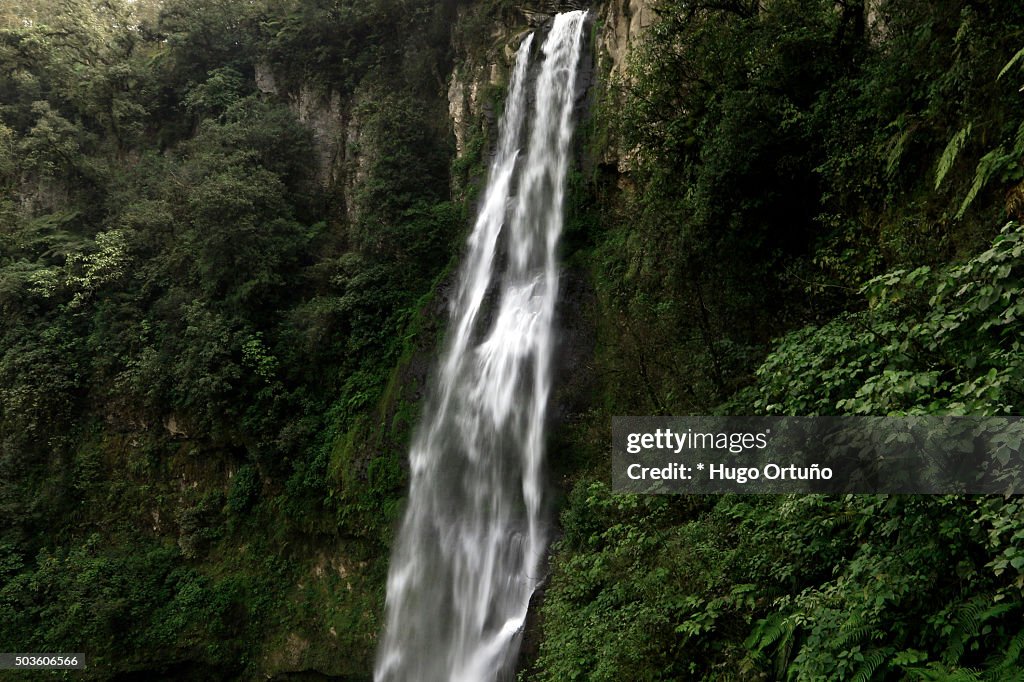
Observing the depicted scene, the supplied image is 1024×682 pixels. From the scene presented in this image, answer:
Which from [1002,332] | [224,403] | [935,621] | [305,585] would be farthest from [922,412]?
[224,403]

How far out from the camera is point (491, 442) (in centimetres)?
1102

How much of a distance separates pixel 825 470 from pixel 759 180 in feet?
12.8

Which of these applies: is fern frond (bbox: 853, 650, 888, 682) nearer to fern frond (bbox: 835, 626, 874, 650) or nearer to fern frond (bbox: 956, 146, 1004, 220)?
fern frond (bbox: 835, 626, 874, 650)

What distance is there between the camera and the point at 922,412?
3.31 m

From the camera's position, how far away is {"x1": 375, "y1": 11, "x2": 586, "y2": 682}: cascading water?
32.4ft

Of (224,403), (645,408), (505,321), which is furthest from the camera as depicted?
(224,403)

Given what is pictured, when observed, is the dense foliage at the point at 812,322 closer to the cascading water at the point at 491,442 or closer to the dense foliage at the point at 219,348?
the cascading water at the point at 491,442

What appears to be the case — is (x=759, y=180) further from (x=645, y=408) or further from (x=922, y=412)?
(x=922, y=412)

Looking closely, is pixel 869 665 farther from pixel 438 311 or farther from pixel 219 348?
pixel 219 348
